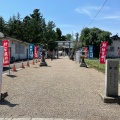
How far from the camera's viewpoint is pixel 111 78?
9.75m

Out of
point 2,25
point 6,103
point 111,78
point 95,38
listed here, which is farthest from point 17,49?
point 6,103

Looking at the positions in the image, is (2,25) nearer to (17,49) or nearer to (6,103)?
(17,49)

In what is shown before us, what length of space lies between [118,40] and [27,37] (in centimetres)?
2856

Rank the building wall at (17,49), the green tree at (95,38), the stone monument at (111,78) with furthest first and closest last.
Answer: the green tree at (95,38), the building wall at (17,49), the stone monument at (111,78)

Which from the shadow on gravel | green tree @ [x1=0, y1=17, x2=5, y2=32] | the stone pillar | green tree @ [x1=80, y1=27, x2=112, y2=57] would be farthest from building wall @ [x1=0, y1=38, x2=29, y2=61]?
the stone pillar

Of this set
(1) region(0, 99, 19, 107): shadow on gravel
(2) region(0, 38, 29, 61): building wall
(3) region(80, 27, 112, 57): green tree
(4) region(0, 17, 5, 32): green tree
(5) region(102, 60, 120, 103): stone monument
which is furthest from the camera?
(3) region(80, 27, 112, 57): green tree

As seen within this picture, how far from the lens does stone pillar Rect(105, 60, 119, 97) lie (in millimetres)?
9672

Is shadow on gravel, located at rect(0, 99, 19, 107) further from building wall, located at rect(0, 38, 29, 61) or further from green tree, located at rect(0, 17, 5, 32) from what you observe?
green tree, located at rect(0, 17, 5, 32)

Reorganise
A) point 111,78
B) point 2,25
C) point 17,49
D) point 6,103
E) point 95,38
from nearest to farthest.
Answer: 1. point 6,103
2. point 111,78
3. point 17,49
4. point 2,25
5. point 95,38

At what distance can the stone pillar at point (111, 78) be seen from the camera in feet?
31.7

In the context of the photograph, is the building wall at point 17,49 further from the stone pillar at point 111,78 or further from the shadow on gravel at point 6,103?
the stone pillar at point 111,78

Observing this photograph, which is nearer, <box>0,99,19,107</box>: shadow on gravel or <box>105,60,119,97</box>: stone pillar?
<box>0,99,19,107</box>: shadow on gravel

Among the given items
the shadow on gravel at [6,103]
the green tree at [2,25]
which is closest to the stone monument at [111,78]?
the shadow on gravel at [6,103]

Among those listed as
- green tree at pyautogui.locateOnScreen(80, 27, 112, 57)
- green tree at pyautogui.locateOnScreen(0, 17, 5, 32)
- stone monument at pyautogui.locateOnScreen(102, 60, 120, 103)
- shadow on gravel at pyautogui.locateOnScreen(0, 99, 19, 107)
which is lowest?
shadow on gravel at pyautogui.locateOnScreen(0, 99, 19, 107)
